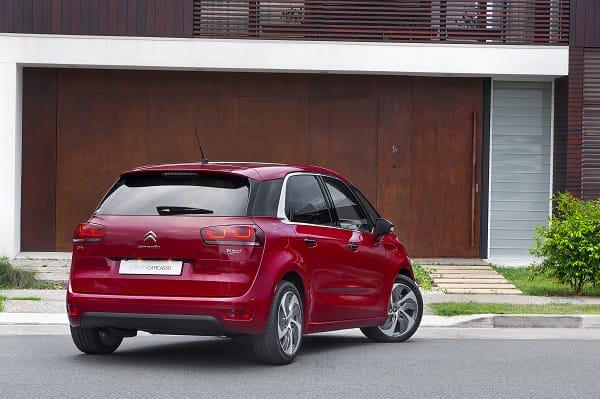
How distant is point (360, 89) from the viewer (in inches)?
816

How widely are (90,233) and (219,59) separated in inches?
418

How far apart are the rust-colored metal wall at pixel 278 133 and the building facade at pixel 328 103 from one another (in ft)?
0.08

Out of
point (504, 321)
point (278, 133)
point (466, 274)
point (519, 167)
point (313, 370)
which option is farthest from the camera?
point (519, 167)

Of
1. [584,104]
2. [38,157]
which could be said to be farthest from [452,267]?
[38,157]

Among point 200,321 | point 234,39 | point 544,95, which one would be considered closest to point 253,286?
point 200,321

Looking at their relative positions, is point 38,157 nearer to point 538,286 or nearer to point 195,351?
point 538,286

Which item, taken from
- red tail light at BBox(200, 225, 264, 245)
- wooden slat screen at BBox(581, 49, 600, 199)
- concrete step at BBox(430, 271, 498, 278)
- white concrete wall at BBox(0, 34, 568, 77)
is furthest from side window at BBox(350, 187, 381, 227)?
wooden slat screen at BBox(581, 49, 600, 199)

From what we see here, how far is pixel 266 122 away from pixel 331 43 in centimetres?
182

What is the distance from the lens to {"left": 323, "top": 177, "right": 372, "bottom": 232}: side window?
10875 mm

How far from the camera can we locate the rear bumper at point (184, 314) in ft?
29.8

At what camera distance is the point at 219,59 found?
19.8m

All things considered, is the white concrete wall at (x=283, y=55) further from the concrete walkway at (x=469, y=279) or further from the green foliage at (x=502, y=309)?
the green foliage at (x=502, y=309)

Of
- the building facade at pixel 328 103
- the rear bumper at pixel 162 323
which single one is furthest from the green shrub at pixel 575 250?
the rear bumper at pixel 162 323

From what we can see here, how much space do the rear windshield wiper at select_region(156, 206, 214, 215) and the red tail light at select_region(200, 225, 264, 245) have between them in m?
0.21
